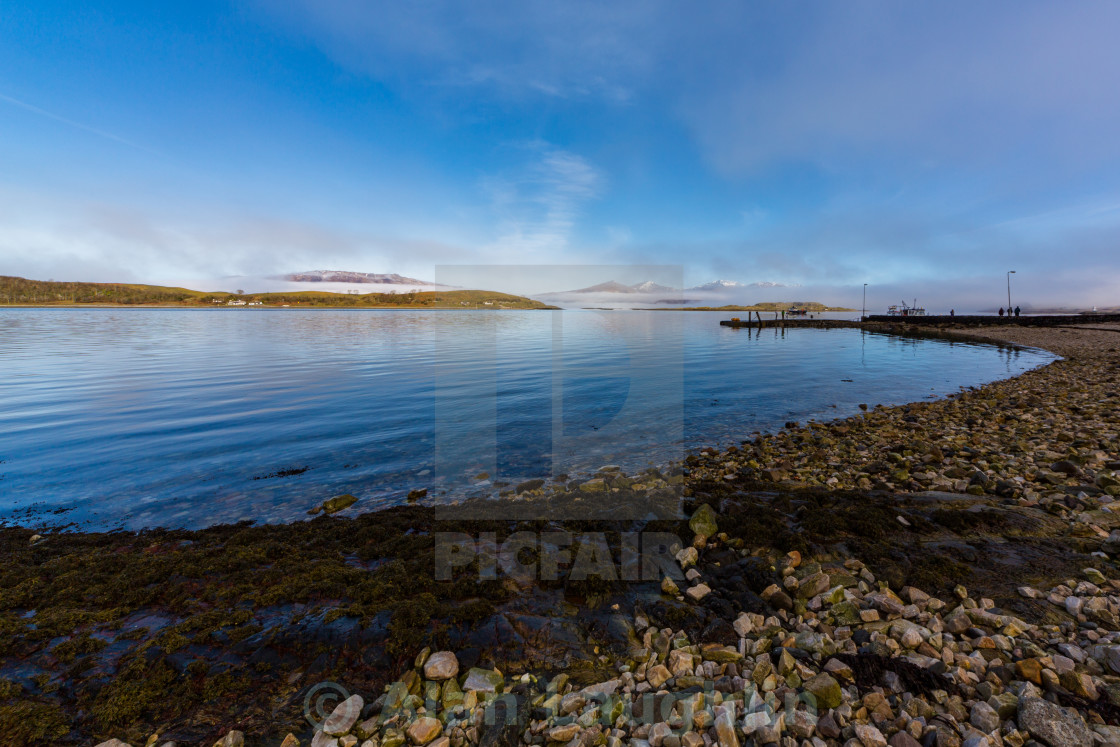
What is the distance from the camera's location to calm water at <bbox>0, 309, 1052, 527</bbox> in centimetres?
1020

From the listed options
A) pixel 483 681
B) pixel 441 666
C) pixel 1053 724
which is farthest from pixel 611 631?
pixel 1053 724

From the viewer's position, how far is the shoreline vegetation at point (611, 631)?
141 inches

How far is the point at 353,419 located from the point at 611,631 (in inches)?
578

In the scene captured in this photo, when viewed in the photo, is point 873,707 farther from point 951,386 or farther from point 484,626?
point 951,386

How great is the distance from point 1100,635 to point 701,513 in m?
4.23

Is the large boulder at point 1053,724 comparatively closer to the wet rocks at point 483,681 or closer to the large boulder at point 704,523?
the large boulder at point 704,523

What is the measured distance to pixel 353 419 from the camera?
655 inches

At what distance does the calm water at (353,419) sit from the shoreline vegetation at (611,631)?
2.04m

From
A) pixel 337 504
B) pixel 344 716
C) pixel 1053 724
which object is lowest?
pixel 337 504

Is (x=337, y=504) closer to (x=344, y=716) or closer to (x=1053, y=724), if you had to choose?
(x=344, y=716)

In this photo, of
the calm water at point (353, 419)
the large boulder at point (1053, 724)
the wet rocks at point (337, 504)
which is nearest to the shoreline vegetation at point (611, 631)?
the large boulder at point (1053, 724)

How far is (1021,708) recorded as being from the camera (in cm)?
322

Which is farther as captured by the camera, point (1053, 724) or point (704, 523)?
Result: point (704, 523)

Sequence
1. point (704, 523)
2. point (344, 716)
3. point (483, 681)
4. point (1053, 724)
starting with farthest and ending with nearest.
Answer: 1. point (704, 523)
2. point (483, 681)
3. point (344, 716)
4. point (1053, 724)
